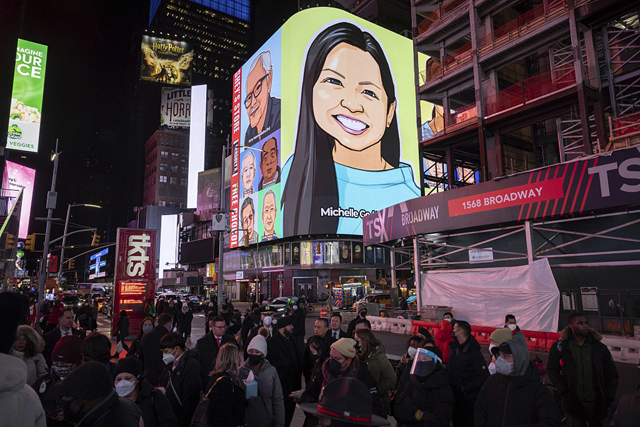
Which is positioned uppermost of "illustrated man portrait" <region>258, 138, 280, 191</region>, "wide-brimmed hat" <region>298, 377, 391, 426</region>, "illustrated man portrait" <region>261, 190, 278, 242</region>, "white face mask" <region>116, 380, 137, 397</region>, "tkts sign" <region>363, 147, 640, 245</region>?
"illustrated man portrait" <region>258, 138, 280, 191</region>

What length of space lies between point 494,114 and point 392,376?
69.0 feet

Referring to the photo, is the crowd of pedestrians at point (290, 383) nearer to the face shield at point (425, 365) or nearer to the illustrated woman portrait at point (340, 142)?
the face shield at point (425, 365)

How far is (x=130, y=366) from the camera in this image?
12.7ft

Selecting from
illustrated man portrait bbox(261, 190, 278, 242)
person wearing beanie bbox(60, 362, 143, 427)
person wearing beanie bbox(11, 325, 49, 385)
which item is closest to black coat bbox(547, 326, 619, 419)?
person wearing beanie bbox(60, 362, 143, 427)

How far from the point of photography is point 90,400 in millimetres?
2902

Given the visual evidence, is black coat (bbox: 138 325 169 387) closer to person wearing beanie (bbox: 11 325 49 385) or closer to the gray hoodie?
person wearing beanie (bbox: 11 325 49 385)

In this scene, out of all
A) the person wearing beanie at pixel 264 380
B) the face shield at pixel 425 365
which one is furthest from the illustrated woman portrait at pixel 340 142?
the face shield at pixel 425 365

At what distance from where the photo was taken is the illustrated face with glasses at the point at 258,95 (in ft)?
188

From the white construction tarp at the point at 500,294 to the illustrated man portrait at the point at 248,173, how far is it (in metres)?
42.1

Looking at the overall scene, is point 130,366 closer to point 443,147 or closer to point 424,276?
point 424,276

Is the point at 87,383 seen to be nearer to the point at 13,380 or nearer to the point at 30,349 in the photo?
the point at 13,380

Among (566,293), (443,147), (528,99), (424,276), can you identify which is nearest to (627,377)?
(566,293)

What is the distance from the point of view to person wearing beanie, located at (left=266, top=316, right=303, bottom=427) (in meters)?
6.10

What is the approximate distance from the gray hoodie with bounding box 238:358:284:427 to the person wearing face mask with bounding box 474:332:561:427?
7.75 ft
